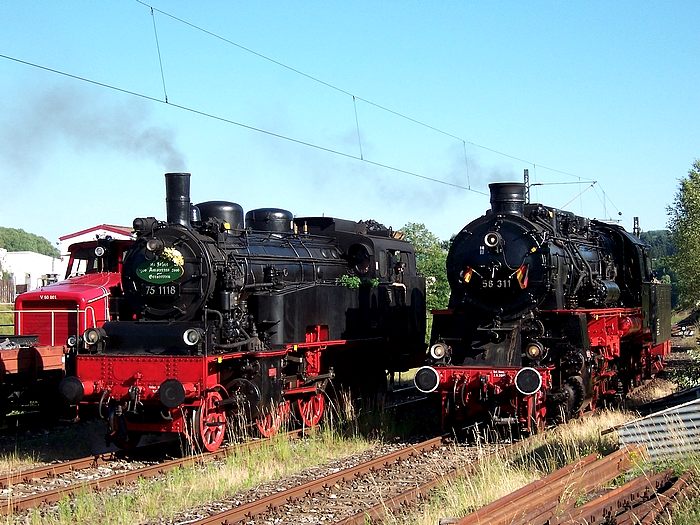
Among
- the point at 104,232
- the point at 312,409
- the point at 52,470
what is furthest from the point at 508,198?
the point at 104,232

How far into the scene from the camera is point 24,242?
128m

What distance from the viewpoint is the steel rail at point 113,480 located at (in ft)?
29.1

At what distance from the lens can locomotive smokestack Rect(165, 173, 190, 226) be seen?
1291 centimetres

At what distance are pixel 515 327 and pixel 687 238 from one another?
26.8m

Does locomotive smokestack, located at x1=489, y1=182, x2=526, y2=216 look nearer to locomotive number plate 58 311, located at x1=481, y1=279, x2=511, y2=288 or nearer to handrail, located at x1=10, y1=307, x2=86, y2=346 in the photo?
locomotive number plate 58 311, located at x1=481, y1=279, x2=511, y2=288

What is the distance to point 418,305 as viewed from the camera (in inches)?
710

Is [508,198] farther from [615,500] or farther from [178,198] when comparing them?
[615,500]

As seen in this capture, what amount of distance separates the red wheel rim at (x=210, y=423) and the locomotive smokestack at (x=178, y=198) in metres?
2.74

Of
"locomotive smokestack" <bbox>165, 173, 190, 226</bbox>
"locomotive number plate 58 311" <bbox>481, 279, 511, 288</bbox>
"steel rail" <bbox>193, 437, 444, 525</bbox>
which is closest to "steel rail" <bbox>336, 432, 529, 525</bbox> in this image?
"steel rail" <bbox>193, 437, 444, 525</bbox>

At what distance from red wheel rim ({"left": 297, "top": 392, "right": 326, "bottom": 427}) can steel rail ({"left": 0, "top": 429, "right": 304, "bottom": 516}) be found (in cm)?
212

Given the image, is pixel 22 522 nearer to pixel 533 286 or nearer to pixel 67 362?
pixel 67 362

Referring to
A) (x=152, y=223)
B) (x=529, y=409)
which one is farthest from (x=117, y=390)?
(x=529, y=409)

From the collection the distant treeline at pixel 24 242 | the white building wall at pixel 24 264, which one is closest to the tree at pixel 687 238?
the white building wall at pixel 24 264

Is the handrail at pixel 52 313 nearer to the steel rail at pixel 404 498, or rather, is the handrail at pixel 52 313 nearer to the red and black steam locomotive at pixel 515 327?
the red and black steam locomotive at pixel 515 327
